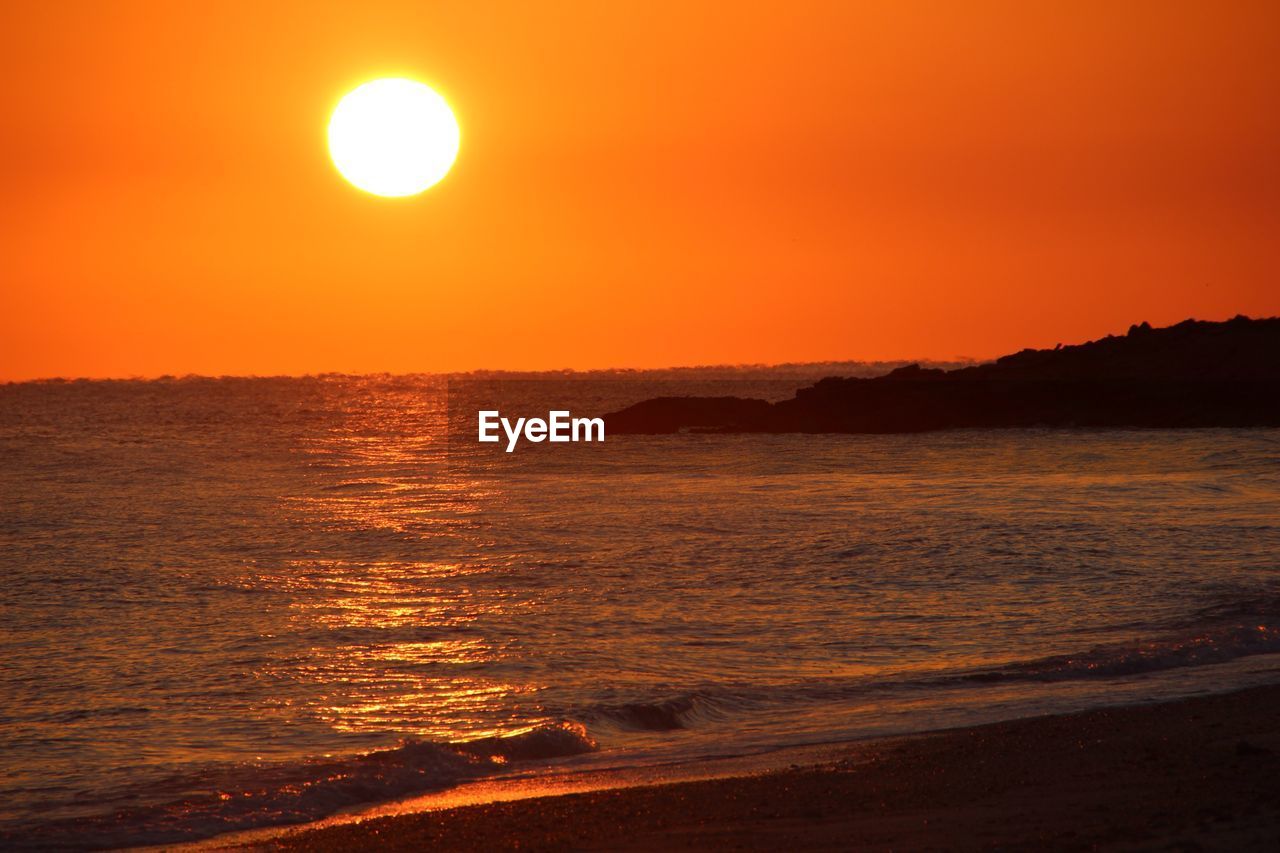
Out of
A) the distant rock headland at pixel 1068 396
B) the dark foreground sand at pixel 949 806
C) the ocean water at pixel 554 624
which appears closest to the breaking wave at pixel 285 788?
the ocean water at pixel 554 624

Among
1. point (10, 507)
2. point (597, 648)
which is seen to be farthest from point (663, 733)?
point (10, 507)

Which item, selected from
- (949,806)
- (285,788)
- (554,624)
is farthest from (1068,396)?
(285,788)

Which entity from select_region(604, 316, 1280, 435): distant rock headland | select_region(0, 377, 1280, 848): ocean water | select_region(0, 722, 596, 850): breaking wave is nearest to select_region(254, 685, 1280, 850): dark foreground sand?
select_region(0, 722, 596, 850): breaking wave

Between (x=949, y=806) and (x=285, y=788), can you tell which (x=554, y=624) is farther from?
(x=949, y=806)

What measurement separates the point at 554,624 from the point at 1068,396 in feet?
209

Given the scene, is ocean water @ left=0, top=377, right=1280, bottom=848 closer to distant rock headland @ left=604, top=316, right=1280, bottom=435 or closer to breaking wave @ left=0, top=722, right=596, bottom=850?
breaking wave @ left=0, top=722, right=596, bottom=850

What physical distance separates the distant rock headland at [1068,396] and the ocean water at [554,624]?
94.3 ft

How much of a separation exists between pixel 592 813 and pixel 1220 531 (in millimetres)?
22171

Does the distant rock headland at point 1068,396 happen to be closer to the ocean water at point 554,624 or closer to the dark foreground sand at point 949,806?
the ocean water at point 554,624

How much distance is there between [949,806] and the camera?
983cm

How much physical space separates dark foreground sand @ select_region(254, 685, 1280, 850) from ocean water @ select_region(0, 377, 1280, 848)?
1.51 m

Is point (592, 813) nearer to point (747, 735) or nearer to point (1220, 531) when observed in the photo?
point (747, 735)

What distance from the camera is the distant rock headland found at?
72375 mm

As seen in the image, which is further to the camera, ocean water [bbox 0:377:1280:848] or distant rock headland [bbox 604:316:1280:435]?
distant rock headland [bbox 604:316:1280:435]
